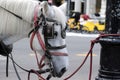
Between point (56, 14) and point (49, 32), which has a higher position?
point (56, 14)

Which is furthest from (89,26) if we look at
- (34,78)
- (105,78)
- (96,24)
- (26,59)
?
(105,78)

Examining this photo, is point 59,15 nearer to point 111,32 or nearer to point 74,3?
point 111,32

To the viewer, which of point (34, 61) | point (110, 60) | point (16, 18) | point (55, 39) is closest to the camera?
point (16, 18)

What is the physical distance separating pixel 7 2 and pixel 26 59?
903 centimetres

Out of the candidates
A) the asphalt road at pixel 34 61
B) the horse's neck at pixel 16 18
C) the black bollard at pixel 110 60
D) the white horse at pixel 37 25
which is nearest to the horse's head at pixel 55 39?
the white horse at pixel 37 25

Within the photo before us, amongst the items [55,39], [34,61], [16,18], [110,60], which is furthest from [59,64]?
[34,61]

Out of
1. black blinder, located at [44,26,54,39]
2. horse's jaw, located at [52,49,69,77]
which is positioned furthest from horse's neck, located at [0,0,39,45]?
horse's jaw, located at [52,49,69,77]

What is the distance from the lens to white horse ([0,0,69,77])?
4047 millimetres

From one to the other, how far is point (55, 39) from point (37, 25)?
0.22 metres

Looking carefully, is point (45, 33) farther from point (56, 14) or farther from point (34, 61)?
point (34, 61)

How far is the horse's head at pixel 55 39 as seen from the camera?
4.10 m

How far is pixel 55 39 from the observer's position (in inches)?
164

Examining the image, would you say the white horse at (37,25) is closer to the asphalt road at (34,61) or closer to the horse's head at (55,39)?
the horse's head at (55,39)

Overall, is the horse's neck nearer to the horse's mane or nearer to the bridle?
the bridle
